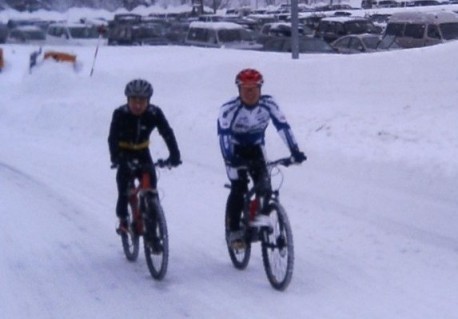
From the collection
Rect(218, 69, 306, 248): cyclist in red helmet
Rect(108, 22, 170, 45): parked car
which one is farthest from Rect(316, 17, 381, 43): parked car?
Rect(218, 69, 306, 248): cyclist in red helmet

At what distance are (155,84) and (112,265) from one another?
13.6m

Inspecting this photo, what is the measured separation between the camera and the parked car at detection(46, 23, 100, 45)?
42719 millimetres

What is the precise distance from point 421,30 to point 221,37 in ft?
25.6

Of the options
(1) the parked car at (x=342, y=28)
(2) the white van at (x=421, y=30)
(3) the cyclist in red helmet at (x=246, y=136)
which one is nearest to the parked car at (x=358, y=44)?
(2) the white van at (x=421, y=30)

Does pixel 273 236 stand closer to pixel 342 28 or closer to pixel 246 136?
pixel 246 136

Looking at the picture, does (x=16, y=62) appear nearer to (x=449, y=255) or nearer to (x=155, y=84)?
(x=155, y=84)

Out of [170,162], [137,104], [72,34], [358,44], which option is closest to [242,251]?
[170,162]

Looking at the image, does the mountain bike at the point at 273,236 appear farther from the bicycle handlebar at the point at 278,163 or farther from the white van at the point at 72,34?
the white van at the point at 72,34

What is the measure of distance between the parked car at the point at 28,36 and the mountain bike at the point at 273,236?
35.2 metres

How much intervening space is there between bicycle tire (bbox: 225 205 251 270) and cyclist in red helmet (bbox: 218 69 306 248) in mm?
65

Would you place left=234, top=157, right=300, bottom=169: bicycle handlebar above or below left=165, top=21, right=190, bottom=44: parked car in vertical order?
above

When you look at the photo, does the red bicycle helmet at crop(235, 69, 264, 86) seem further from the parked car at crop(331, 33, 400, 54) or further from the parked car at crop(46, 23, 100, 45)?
the parked car at crop(46, 23, 100, 45)

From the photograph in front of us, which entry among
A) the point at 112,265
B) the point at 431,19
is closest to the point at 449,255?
the point at 112,265

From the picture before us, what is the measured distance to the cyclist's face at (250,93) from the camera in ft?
27.7
